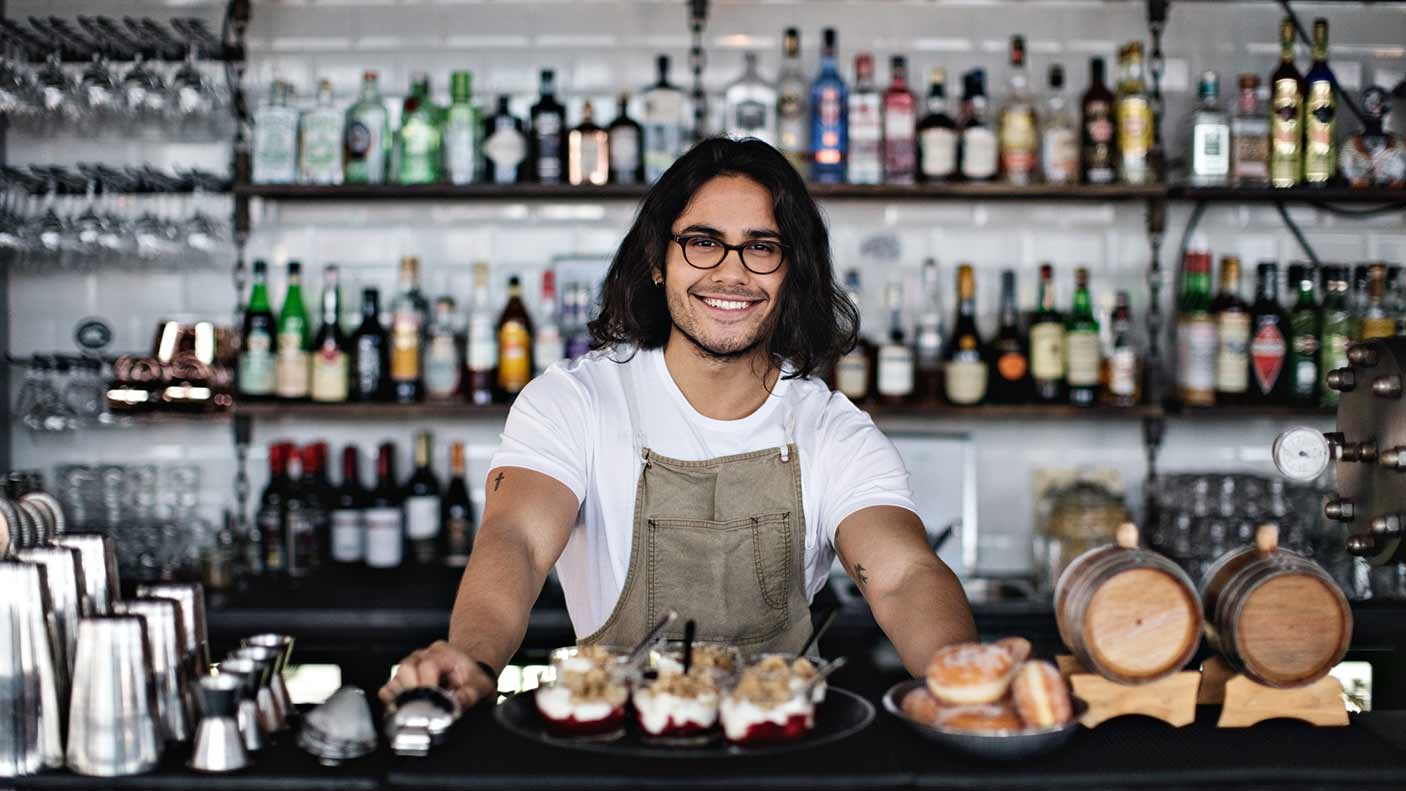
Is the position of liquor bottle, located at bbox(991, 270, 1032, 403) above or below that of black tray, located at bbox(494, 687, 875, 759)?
above

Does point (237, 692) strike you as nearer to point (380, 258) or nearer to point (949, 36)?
point (380, 258)

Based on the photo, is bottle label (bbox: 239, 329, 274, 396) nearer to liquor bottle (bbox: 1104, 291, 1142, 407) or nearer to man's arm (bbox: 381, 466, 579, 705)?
man's arm (bbox: 381, 466, 579, 705)

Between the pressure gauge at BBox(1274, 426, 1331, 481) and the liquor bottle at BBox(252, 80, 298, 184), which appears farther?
the liquor bottle at BBox(252, 80, 298, 184)

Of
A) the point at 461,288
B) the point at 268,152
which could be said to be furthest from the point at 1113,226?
the point at 268,152

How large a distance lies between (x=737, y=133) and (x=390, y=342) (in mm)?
892

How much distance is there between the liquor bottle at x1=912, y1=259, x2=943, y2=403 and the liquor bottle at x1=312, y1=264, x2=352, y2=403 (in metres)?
1.25

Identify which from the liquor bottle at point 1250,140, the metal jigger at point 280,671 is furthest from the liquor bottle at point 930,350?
the metal jigger at point 280,671

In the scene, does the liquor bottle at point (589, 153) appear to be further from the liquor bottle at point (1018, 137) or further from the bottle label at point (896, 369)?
the liquor bottle at point (1018, 137)

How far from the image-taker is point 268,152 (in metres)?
2.87

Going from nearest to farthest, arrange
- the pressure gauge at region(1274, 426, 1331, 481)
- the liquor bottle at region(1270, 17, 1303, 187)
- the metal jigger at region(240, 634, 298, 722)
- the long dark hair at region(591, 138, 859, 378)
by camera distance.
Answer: the metal jigger at region(240, 634, 298, 722) < the pressure gauge at region(1274, 426, 1331, 481) < the long dark hair at region(591, 138, 859, 378) < the liquor bottle at region(1270, 17, 1303, 187)

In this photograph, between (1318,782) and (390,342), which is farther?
(390,342)

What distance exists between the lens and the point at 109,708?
113 centimetres

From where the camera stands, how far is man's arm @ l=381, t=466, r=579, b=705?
4.05 feet

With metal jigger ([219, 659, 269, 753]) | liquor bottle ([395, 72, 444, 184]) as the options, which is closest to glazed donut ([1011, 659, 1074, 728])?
metal jigger ([219, 659, 269, 753])
